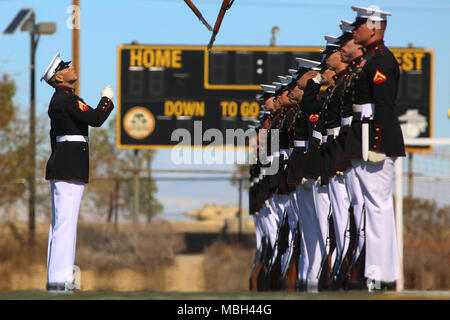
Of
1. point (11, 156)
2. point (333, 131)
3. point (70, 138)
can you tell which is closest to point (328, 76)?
point (333, 131)

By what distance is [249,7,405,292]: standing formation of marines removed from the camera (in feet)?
24.9

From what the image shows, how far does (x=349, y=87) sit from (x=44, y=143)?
58.3ft

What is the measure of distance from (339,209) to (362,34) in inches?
54.7

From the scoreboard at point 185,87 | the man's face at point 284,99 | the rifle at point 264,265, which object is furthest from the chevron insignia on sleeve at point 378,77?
the scoreboard at point 185,87

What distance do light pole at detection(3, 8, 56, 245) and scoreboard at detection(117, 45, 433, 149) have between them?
278 cm

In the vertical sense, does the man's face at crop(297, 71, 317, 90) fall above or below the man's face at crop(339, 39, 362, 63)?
below

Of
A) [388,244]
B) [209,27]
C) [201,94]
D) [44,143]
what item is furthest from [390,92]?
[44,143]

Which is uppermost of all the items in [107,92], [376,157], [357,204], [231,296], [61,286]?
[107,92]

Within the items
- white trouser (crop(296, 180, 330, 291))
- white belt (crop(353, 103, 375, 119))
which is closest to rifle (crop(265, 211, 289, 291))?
white trouser (crop(296, 180, 330, 291))

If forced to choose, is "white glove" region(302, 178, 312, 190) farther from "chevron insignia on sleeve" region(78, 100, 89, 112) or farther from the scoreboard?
the scoreboard

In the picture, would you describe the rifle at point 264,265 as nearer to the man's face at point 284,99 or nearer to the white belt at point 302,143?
the man's face at point 284,99

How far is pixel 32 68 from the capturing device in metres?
27.7

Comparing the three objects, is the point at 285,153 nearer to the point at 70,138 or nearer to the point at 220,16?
the point at 220,16

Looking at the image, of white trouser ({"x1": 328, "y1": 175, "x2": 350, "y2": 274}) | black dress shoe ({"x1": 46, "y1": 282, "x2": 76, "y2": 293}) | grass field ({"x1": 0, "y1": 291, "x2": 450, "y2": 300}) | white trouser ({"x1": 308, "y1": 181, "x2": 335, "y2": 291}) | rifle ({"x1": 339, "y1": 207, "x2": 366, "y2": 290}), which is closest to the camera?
grass field ({"x1": 0, "y1": 291, "x2": 450, "y2": 300})
